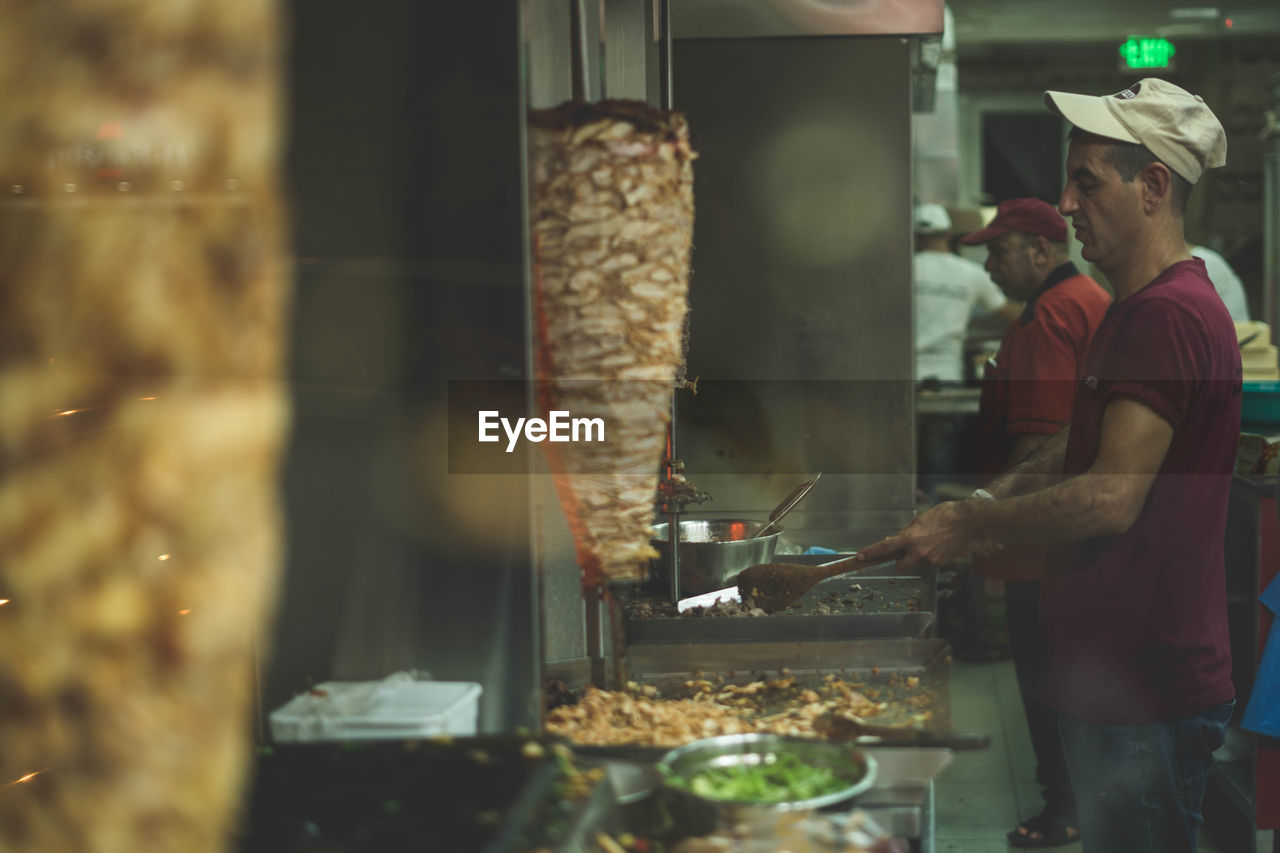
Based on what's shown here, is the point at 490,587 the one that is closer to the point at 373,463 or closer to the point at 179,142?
the point at 373,463

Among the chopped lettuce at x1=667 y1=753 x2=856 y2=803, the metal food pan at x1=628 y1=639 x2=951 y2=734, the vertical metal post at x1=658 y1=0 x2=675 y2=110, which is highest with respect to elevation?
the vertical metal post at x1=658 y1=0 x2=675 y2=110

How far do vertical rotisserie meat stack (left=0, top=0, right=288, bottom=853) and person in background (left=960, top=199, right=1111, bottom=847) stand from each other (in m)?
2.53

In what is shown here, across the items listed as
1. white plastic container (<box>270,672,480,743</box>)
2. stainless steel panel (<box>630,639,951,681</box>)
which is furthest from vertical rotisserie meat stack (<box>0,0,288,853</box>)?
stainless steel panel (<box>630,639,951,681</box>)

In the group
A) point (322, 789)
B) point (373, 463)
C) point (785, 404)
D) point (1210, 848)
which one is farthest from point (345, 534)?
point (1210, 848)

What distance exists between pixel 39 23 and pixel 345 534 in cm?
55

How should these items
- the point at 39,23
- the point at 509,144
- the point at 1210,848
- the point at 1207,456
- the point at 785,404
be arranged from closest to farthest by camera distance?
the point at 39,23
the point at 509,144
the point at 1207,456
the point at 1210,848
the point at 785,404

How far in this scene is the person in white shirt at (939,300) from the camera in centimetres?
516

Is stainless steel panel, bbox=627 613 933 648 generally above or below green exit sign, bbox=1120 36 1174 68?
below

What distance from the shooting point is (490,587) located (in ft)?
3.73

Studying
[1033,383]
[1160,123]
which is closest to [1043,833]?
[1033,383]

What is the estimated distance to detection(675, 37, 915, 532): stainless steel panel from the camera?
3.48 m

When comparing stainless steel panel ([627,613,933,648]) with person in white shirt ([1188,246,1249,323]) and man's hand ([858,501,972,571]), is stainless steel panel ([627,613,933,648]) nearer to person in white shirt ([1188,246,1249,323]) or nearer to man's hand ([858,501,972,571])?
man's hand ([858,501,972,571])

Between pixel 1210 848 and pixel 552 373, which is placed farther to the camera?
pixel 1210 848

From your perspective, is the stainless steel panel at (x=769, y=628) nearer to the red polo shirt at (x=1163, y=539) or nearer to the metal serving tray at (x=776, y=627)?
the metal serving tray at (x=776, y=627)
